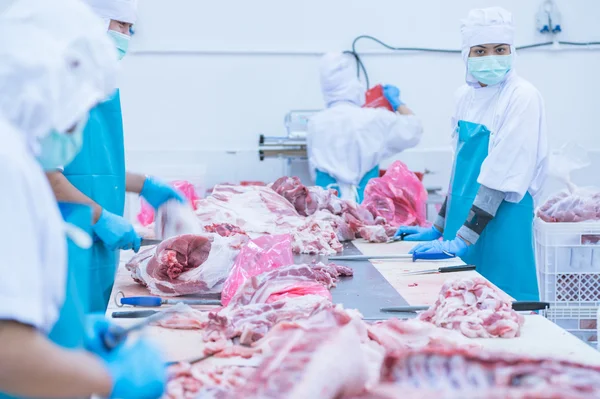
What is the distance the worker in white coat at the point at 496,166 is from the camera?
3.60m

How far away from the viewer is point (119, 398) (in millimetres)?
1326

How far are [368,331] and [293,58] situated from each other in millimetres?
5812

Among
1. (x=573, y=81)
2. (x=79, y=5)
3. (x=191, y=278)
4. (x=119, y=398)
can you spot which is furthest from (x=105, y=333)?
(x=573, y=81)

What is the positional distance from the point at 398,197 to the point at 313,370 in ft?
11.3

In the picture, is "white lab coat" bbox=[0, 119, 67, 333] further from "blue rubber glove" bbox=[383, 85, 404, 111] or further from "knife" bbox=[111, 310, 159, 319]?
"blue rubber glove" bbox=[383, 85, 404, 111]

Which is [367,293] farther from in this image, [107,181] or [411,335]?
[107,181]

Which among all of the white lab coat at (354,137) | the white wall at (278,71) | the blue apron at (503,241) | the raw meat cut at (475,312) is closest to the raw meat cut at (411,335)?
the raw meat cut at (475,312)

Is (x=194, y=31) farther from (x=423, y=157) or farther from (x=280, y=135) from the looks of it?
(x=423, y=157)

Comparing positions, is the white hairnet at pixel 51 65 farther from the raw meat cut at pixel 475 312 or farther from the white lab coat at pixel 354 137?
the white lab coat at pixel 354 137

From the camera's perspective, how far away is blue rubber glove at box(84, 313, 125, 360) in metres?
1.51

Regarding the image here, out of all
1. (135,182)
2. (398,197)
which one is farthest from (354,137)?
(135,182)

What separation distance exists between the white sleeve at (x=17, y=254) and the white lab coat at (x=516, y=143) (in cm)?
279

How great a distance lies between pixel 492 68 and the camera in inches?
152

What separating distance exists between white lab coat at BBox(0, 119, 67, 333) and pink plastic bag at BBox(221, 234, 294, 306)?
1.42 meters
